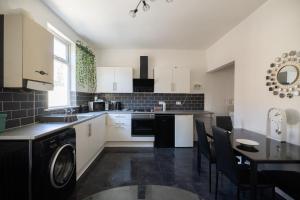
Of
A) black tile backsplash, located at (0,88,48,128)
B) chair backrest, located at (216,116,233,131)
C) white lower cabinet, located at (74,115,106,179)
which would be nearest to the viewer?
black tile backsplash, located at (0,88,48,128)

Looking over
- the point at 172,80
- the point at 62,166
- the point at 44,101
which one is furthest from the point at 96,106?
the point at 62,166

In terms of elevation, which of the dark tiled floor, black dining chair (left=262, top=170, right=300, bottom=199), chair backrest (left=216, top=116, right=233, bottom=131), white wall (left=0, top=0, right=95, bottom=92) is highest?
white wall (left=0, top=0, right=95, bottom=92)

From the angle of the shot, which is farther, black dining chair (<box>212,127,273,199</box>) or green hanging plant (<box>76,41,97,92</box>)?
green hanging plant (<box>76,41,97,92</box>)

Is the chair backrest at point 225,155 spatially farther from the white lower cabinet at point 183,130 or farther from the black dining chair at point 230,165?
the white lower cabinet at point 183,130

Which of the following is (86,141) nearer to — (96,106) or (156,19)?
(96,106)

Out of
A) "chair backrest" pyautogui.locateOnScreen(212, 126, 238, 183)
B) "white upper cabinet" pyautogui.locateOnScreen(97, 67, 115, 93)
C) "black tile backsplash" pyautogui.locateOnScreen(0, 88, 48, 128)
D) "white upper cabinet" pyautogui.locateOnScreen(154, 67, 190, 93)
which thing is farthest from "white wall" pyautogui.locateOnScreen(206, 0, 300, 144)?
"black tile backsplash" pyautogui.locateOnScreen(0, 88, 48, 128)

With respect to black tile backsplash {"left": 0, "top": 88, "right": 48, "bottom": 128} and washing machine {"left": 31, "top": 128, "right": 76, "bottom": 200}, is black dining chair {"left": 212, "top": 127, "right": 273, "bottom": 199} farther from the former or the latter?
black tile backsplash {"left": 0, "top": 88, "right": 48, "bottom": 128}

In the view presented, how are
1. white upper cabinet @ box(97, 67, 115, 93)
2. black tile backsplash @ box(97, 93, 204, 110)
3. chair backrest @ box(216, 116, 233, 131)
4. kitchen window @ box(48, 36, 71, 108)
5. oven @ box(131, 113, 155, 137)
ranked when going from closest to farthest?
chair backrest @ box(216, 116, 233, 131) → kitchen window @ box(48, 36, 71, 108) → oven @ box(131, 113, 155, 137) → white upper cabinet @ box(97, 67, 115, 93) → black tile backsplash @ box(97, 93, 204, 110)

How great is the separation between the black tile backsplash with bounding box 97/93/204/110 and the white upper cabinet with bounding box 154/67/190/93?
0.33 meters

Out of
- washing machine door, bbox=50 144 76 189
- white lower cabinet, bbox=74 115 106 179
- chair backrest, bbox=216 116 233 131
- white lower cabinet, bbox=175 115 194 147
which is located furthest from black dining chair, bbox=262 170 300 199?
white lower cabinet, bbox=175 115 194 147

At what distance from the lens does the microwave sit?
14.5ft

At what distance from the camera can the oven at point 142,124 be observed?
14.2ft

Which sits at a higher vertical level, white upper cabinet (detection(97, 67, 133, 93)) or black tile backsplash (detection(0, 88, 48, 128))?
white upper cabinet (detection(97, 67, 133, 93))

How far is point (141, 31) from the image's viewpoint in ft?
11.7
